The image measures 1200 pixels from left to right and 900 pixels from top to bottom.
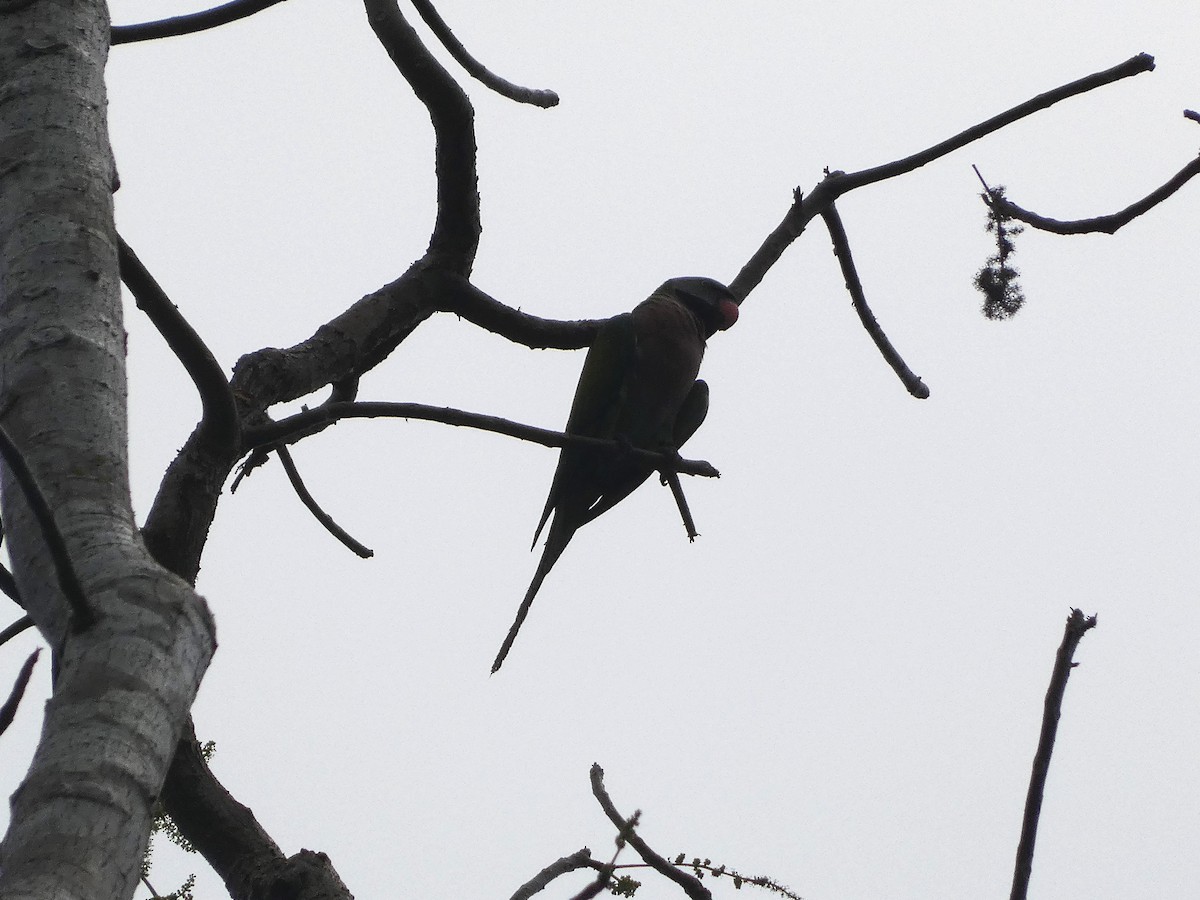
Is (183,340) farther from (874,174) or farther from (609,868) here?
(874,174)

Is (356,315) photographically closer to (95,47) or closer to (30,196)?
(95,47)

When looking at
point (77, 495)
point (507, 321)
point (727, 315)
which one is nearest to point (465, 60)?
point (507, 321)

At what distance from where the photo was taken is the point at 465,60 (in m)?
2.87

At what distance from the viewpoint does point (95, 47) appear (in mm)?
1722

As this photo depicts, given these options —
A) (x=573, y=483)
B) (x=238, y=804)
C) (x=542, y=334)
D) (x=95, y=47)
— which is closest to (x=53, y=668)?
(x=95, y=47)

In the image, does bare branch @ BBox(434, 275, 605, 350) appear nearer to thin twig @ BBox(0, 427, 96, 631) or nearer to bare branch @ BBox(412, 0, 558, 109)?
bare branch @ BBox(412, 0, 558, 109)

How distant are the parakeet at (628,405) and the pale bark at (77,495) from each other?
2.76 meters

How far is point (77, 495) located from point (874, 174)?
7.79ft

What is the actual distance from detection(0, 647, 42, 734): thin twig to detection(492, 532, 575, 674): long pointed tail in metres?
2.23

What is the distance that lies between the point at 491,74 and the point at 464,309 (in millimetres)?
577

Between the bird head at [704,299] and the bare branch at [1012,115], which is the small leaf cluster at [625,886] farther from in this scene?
the bird head at [704,299]

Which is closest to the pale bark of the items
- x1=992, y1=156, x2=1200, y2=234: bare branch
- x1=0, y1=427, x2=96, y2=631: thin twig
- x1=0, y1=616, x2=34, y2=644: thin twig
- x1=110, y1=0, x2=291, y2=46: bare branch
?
x1=0, y1=427, x2=96, y2=631: thin twig

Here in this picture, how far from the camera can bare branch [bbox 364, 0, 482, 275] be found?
2.49m

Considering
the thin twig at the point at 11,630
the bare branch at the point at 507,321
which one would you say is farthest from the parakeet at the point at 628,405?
the thin twig at the point at 11,630
